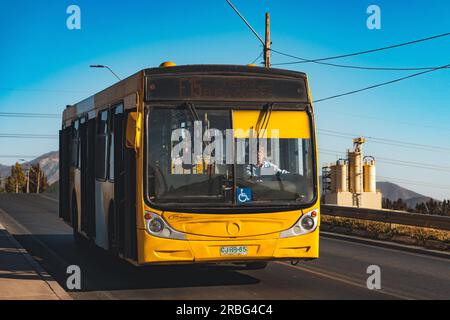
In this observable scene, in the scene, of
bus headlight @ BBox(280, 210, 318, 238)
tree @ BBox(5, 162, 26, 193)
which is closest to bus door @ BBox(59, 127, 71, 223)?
bus headlight @ BBox(280, 210, 318, 238)

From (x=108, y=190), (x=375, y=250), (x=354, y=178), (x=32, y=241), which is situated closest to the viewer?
(x=108, y=190)

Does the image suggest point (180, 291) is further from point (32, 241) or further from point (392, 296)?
point (32, 241)

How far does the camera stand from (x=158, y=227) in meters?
10.0

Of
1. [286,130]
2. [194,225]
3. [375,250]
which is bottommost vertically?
[375,250]

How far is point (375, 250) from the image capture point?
56.7 ft

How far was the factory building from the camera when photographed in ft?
251

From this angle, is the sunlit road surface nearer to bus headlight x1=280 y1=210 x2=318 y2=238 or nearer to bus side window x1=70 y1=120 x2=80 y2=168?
bus headlight x1=280 y1=210 x2=318 y2=238

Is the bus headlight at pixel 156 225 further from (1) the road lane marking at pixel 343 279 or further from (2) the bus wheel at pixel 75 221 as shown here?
(2) the bus wheel at pixel 75 221

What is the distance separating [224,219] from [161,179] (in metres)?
1.03

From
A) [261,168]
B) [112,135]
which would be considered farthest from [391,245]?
[112,135]

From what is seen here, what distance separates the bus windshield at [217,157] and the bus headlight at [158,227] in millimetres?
233

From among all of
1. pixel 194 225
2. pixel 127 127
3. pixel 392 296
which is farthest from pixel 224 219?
pixel 392 296

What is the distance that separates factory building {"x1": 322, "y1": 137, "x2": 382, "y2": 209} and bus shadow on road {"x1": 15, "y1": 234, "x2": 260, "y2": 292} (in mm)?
62188

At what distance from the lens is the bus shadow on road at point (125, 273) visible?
11140 mm
